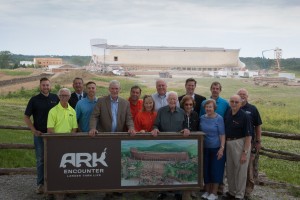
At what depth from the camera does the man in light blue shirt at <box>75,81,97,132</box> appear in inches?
265

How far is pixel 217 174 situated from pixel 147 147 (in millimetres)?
1282

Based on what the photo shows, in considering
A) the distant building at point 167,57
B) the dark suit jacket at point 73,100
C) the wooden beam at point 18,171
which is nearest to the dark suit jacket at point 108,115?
the dark suit jacket at point 73,100

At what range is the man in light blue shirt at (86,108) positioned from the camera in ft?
22.0

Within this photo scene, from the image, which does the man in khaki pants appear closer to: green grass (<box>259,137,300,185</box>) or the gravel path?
the gravel path

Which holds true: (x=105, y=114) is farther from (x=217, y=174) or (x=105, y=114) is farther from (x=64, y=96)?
(x=217, y=174)

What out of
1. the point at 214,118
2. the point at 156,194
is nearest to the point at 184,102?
the point at 214,118

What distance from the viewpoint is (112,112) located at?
648cm

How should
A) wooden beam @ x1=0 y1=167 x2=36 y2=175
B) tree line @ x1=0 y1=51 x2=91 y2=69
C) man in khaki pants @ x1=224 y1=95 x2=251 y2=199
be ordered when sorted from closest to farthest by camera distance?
man in khaki pants @ x1=224 y1=95 x2=251 y2=199, wooden beam @ x1=0 y1=167 x2=36 y2=175, tree line @ x1=0 y1=51 x2=91 y2=69

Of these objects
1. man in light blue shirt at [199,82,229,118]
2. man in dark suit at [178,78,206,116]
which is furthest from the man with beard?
man in light blue shirt at [199,82,229,118]

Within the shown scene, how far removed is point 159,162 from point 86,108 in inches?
55.8

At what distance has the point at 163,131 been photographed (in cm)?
652

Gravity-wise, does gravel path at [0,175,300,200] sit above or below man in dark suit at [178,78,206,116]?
below

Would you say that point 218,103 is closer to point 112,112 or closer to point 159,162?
point 159,162

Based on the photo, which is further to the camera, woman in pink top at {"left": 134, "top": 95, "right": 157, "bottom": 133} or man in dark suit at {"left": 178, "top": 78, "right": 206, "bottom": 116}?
man in dark suit at {"left": 178, "top": 78, "right": 206, "bottom": 116}
